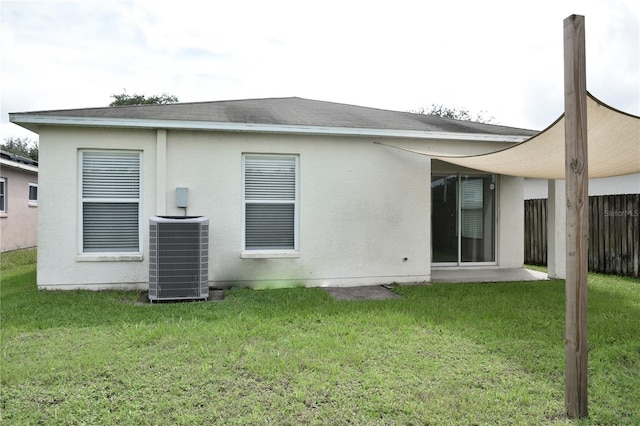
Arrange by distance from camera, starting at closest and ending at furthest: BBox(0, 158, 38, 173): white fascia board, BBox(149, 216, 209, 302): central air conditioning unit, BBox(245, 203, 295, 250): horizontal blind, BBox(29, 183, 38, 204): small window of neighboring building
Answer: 1. BBox(149, 216, 209, 302): central air conditioning unit
2. BBox(245, 203, 295, 250): horizontal blind
3. BBox(0, 158, 38, 173): white fascia board
4. BBox(29, 183, 38, 204): small window of neighboring building

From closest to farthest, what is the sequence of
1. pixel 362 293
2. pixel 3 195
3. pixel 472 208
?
pixel 362 293 → pixel 472 208 → pixel 3 195

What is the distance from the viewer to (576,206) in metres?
2.94

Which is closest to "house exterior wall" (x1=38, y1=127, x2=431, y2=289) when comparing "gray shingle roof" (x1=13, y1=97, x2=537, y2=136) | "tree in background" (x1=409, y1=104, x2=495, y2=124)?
"gray shingle roof" (x1=13, y1=97, x2=537, y2=136)

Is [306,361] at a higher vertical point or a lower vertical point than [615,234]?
lower

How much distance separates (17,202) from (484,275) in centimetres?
1644

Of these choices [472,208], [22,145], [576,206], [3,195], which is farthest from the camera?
[22,145]

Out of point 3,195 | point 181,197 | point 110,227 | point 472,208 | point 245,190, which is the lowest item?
point 110,227

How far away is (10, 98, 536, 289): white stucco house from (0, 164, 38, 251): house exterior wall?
952 centimetres

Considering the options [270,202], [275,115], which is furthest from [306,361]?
[275,115]

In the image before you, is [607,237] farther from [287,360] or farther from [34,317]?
[34,317]

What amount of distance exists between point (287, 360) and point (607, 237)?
9.17 meters

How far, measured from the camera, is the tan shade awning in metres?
4.43

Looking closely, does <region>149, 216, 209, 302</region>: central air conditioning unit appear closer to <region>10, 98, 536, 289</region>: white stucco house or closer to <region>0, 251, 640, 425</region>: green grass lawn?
<region>0, 251, 640, 425</region>: green grass lawn

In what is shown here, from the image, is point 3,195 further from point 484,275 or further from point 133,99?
point 133,99
